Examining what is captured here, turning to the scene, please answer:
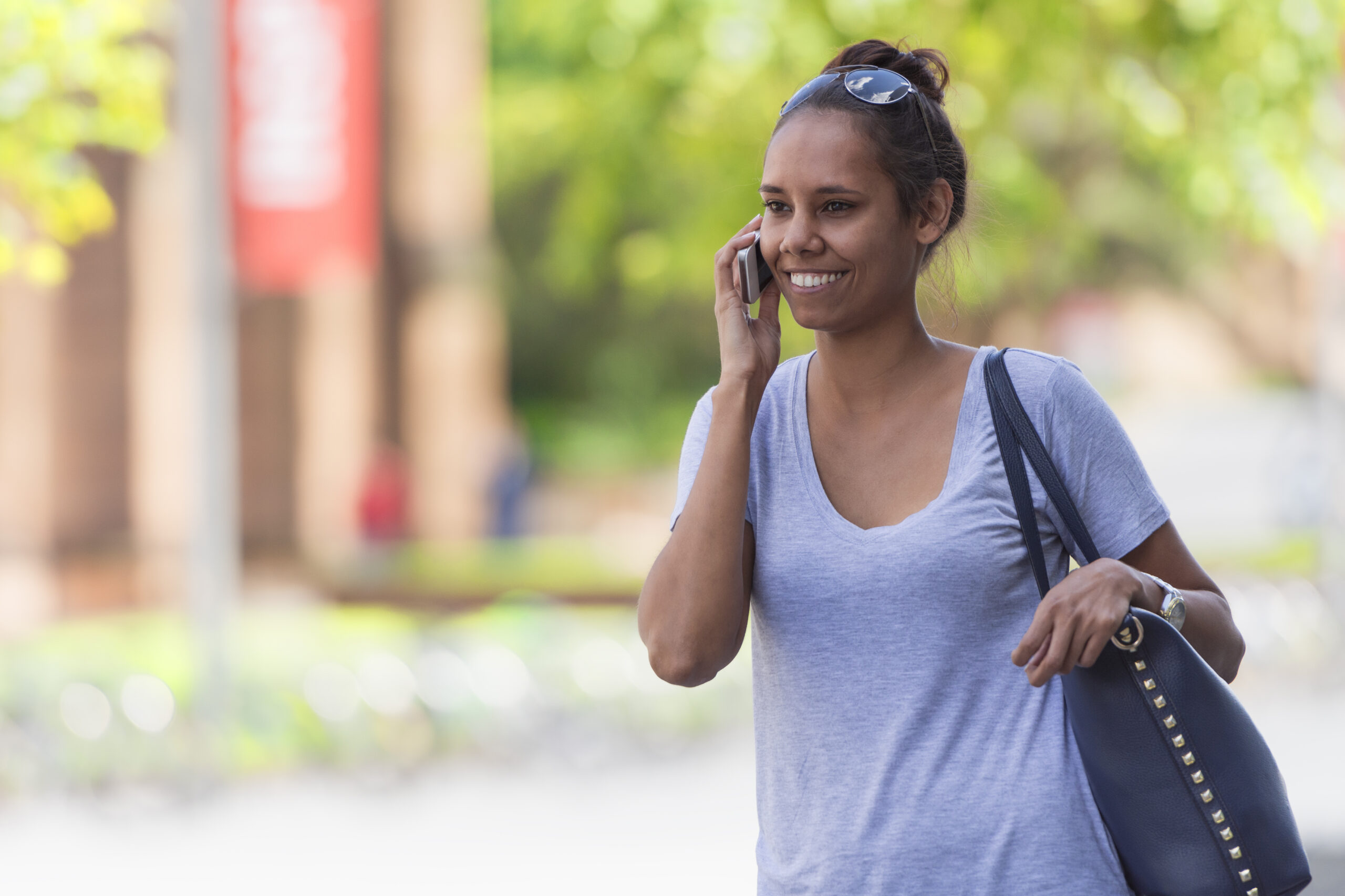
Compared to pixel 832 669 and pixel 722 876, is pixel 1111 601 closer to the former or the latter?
pixel 832 669

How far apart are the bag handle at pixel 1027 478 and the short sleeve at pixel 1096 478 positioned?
0.5 inches

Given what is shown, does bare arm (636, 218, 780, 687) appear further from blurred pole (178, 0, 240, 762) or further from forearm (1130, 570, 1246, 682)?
blurred pole (178, 0, 240, 762)

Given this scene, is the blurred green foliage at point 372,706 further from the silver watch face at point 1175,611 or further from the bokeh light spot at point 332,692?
the silver watch face at point 1175,611

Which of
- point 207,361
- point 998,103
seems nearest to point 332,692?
point 207,361

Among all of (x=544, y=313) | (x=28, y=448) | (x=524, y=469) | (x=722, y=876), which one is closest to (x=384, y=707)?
(x=722, y=876)

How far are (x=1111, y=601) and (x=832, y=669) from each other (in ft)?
1.13

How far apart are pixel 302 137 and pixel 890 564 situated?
349 inches

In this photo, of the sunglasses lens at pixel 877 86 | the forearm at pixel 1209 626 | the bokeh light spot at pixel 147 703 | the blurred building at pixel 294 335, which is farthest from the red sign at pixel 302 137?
the forearm at pixel 1209 626

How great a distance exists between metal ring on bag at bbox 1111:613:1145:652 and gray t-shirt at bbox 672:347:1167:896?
0.41ft

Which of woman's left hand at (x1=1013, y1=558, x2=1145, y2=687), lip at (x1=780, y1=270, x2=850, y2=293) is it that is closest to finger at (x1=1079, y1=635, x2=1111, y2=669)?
woman's left hand at (x1=1013, y1=558, x2=1145, y2=687)

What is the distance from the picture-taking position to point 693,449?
7.02ft

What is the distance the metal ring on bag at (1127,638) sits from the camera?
1.83m

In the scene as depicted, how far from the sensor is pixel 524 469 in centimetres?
1886

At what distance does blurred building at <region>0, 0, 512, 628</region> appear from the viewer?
1028 centimetres
